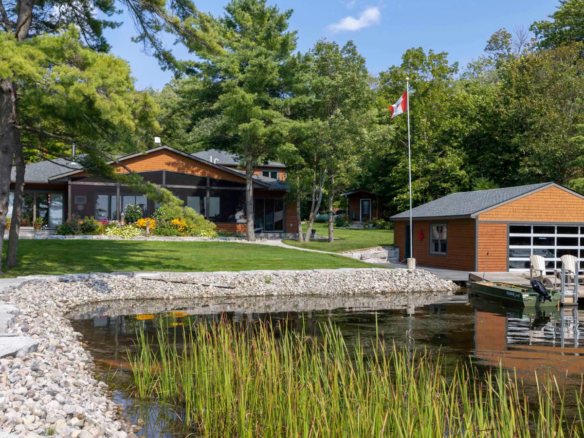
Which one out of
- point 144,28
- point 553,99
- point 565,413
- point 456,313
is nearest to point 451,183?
point 553,99

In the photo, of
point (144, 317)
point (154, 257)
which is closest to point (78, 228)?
point (154, 257)

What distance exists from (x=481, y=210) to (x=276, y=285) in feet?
30.3

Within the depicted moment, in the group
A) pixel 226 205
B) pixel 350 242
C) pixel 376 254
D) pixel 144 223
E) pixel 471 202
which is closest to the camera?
pixel 471 202

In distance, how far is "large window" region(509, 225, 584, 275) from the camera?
75.3ft

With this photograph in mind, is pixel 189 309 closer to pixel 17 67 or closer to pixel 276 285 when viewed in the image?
pixel 276 285

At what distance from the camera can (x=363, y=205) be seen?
52469 millimetres

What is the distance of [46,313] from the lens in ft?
38.6

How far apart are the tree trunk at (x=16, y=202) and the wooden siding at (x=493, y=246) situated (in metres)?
17.0

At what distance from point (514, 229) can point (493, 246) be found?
54.1 inches

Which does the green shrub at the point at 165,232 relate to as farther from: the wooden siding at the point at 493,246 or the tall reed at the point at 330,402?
the tall reed at the point at 330,402

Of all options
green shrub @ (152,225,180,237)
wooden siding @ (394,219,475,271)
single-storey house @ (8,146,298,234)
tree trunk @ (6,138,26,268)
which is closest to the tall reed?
tree trunk @ (6,138,26,268)

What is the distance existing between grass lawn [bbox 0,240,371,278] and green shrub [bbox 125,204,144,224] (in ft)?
16.1

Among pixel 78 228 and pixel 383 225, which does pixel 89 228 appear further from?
pixel 383 225

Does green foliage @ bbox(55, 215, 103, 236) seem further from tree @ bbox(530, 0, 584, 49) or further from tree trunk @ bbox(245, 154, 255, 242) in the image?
tree @ bbox(530, 0, 584, 49)
